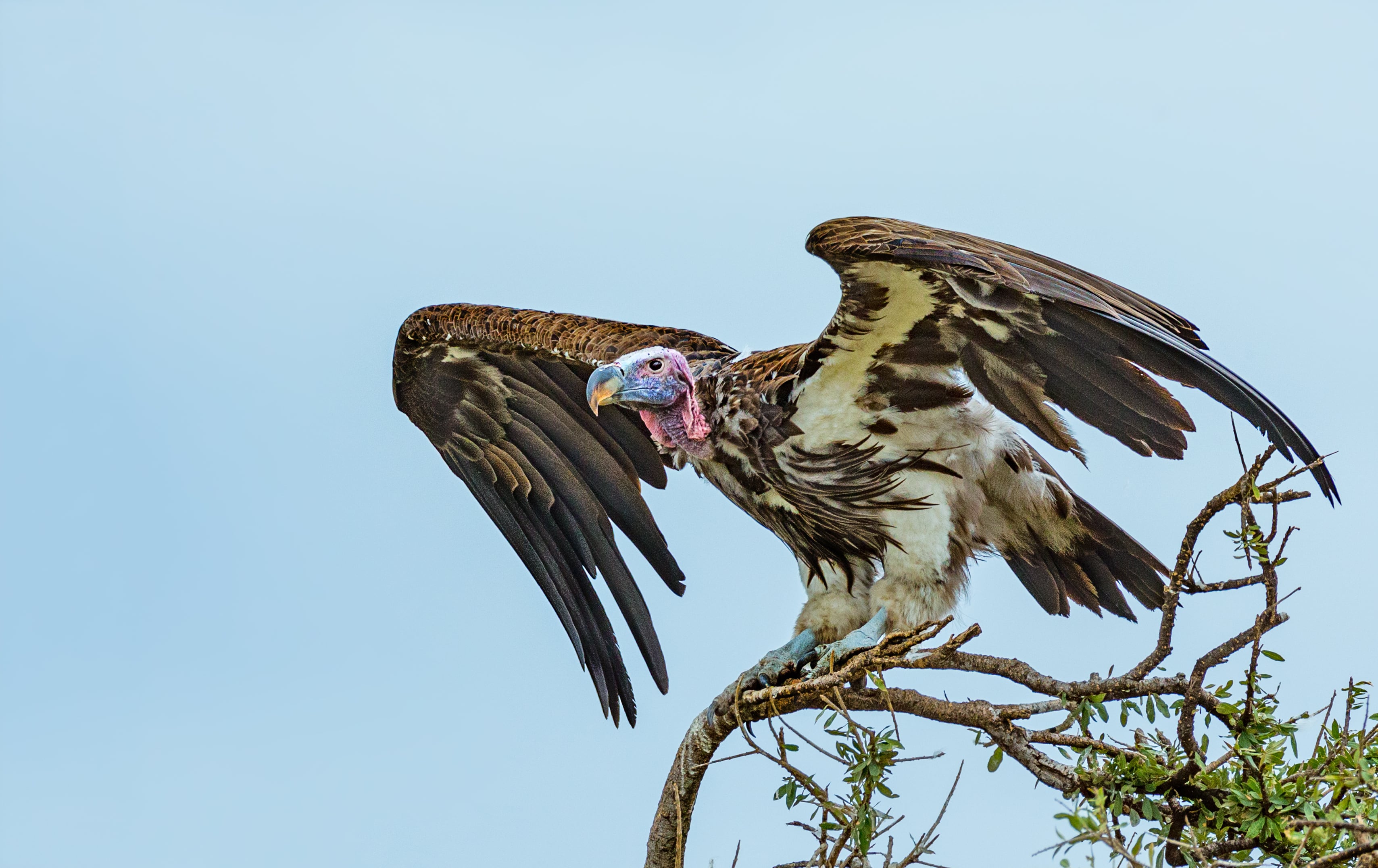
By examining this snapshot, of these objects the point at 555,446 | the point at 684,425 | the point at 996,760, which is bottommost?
the point at 996,760

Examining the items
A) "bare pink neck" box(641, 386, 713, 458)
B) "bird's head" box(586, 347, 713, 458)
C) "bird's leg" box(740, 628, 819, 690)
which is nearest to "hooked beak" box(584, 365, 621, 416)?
"bird's head" box(586, 347, 713, 458)

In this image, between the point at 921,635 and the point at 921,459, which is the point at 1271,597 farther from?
the point at 921,459

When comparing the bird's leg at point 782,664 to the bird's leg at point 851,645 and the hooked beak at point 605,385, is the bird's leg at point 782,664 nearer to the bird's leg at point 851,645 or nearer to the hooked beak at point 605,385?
the bird's leg at point 851,645

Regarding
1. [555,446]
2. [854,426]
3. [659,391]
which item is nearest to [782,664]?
[854,426]

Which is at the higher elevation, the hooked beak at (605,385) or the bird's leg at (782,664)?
the hooked beak at (605,385)

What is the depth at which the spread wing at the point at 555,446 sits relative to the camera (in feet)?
15.6

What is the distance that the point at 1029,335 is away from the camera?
141 inches

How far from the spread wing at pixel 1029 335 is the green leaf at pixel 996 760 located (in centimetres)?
88

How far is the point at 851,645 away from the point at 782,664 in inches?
12.3

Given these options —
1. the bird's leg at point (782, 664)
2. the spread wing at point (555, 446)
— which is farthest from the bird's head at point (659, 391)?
the bird's leg at point (782, 664)

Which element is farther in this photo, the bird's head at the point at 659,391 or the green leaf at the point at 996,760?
the bird's head at the point at 659,391

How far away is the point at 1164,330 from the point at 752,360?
1368 mm

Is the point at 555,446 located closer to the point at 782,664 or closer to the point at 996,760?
the point at 782,664

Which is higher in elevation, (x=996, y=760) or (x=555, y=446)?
(x=555, y=446)
